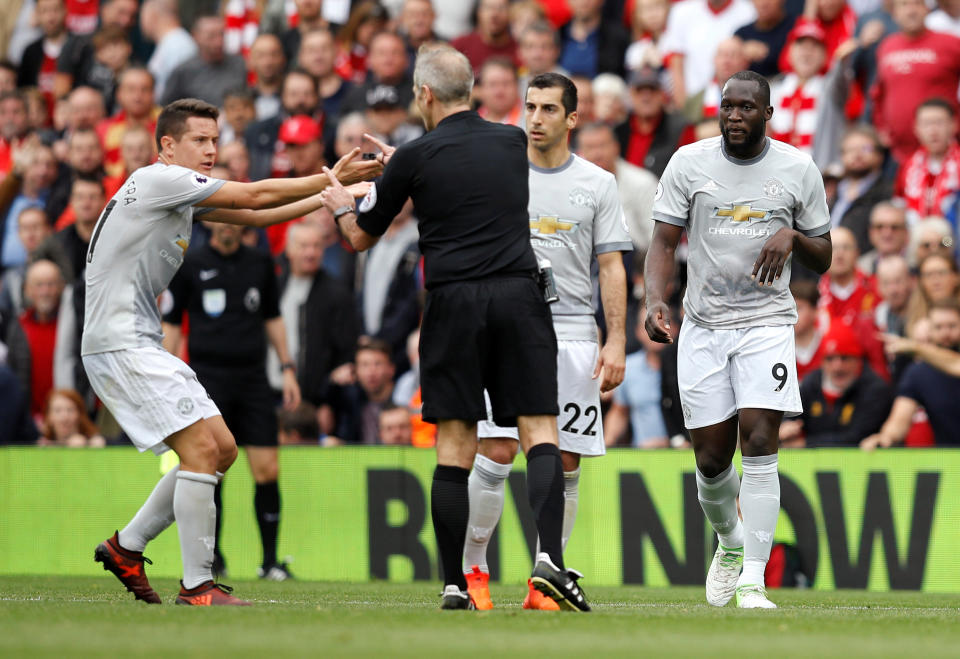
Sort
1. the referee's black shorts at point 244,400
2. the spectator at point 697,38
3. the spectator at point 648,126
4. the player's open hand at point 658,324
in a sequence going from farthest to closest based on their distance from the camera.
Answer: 1. the spectator at point 697,38
2. the spectator at point 648,126
3. the referee's black shorts at point 244,400
4. the player's open hand at point 658,324

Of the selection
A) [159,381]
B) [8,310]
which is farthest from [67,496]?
[159,381]

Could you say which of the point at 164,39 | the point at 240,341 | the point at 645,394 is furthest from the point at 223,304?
the point at 164,39

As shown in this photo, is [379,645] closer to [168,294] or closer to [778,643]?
[778,643]

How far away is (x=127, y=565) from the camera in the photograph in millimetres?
8188

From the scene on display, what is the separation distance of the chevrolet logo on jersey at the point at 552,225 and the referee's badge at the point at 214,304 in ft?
12.4

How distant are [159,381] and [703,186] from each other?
2.98 meters

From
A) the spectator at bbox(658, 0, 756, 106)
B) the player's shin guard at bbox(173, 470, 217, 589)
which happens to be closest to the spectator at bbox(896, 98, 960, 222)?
the spectator at bbox(658, 0, 756, 106)

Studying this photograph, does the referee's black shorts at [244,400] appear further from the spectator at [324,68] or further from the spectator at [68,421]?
the spectator at [324,68]

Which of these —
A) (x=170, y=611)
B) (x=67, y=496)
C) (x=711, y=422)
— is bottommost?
(x=67, y=496)

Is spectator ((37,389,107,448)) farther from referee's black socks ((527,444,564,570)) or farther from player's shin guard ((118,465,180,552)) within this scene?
referee's black socks ((527,444,564,570))

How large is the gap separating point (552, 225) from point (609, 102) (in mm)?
6201

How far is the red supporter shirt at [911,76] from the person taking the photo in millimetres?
13891

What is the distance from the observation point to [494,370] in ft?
24.4

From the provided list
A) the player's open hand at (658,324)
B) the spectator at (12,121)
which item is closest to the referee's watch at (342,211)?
the player's open hand at (658,324)
